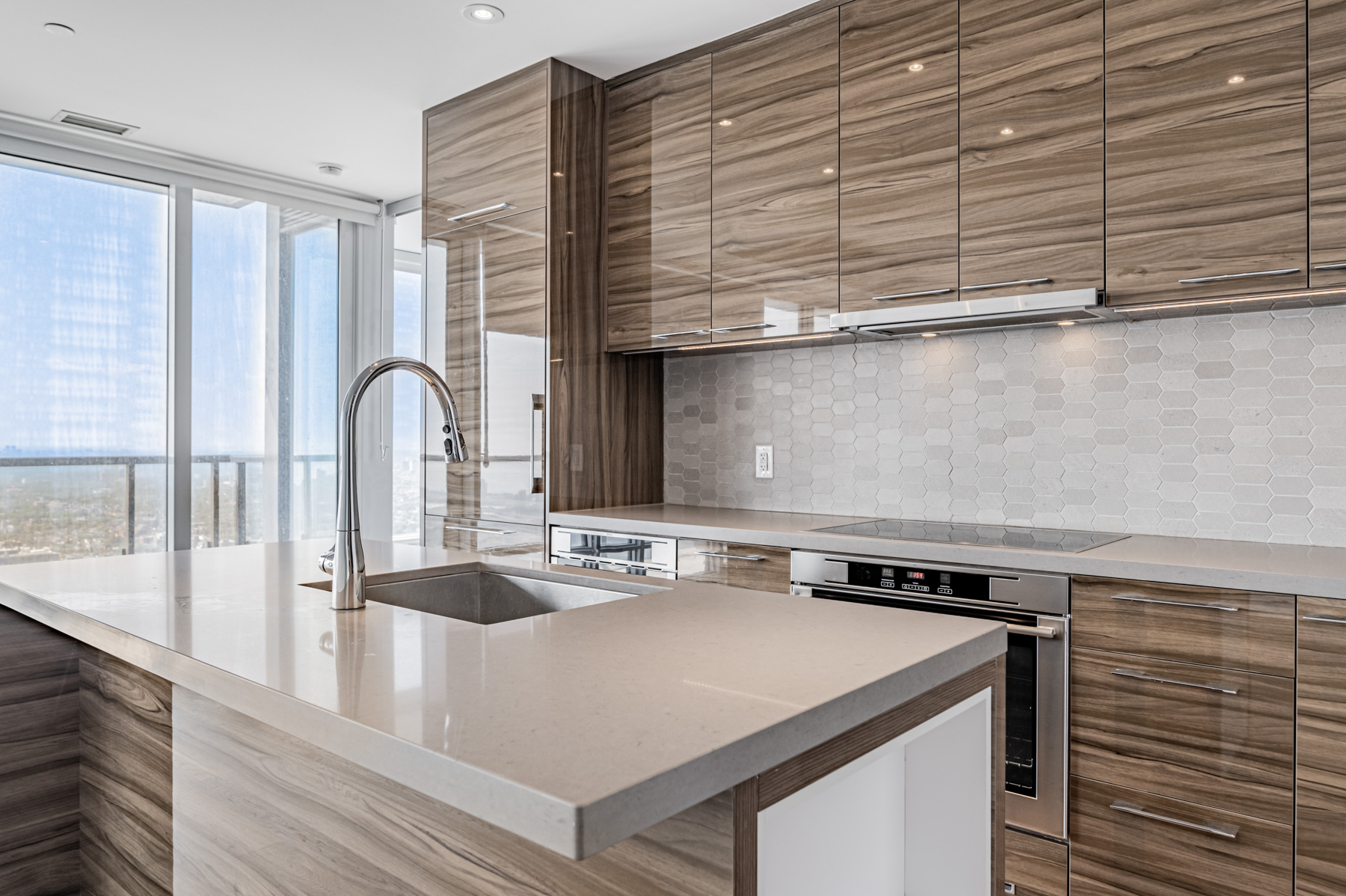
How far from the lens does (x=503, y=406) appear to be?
3332 millimetres

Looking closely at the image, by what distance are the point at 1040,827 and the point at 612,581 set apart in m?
1.29

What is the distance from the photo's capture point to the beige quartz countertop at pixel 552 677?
711 mm

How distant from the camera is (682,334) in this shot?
123 inches

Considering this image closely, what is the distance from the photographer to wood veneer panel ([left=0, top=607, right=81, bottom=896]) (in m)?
1.71

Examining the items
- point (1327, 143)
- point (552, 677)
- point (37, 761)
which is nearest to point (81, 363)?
point (37, 761)

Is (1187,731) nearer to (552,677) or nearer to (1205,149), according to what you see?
(1205,149)

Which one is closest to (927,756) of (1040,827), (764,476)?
(1040,827)

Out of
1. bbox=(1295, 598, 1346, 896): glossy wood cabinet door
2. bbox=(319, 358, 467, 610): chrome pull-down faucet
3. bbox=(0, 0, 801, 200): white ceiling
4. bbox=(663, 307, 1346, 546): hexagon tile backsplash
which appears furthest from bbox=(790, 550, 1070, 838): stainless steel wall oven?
bbox=(0, 0, 801, 200): white ceiling

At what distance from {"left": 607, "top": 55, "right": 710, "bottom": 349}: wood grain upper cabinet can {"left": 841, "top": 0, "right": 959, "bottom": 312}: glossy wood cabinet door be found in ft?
1.93

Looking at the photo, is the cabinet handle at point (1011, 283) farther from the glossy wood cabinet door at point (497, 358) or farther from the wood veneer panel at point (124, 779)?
the wood veneer panel at point (124, 779)

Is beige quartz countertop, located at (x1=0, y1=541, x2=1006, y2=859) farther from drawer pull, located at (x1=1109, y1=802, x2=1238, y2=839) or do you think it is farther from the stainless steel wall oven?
drawer pull, located at (x1=1109, y1=802, x2=1238, y2=839)

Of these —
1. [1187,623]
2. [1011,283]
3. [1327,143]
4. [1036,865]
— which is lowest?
[1036,865]

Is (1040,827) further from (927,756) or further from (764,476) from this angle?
(764,476)

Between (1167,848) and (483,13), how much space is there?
307cm
